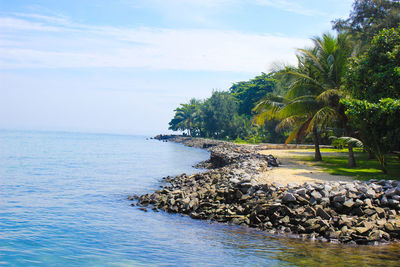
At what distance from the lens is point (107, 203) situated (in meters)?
15.5

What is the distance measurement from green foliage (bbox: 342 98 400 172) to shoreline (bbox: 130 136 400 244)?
3.08 metres

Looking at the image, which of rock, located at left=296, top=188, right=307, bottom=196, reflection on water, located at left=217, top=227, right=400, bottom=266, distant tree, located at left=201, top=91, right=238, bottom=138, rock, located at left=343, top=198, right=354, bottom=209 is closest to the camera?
reflection on water, located at left=217, top=227, right=400, bottom=266

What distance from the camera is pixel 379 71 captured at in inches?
687

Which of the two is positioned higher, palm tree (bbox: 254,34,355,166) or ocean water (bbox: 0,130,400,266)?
palm tree (bbox: 254,34,355,166)

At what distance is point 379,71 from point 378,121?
2.89 meters

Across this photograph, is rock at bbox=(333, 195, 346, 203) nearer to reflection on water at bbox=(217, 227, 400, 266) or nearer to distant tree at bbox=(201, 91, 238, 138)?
reflection on water at bbox=(217, 227, 400, 266)

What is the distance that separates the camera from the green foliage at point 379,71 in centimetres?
1695

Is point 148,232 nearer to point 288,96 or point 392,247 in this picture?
point 392,247

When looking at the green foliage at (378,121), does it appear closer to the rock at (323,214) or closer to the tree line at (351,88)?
the tree line at (351,88)

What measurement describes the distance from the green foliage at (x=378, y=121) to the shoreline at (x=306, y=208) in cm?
308

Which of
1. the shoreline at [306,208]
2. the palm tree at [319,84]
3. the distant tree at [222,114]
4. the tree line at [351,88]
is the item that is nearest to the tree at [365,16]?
the tree line at [351,88]

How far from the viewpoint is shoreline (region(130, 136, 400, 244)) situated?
10.1 m

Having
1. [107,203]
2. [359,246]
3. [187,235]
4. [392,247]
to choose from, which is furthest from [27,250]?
[392,247]

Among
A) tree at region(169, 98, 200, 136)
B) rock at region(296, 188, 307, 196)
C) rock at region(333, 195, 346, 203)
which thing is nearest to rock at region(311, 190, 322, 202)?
rock at region(296, 188, 307, 196)
